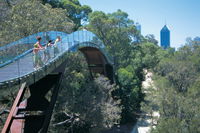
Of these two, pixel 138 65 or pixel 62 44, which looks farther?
pixel 138 65

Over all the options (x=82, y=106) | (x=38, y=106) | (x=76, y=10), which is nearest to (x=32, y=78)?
(x=38, y=106)

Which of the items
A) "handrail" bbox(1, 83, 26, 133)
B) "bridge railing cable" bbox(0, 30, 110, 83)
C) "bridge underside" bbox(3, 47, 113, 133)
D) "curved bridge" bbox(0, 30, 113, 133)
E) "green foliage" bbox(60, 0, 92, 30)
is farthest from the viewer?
"green foliage" bbox(60, 0, 92, 30)

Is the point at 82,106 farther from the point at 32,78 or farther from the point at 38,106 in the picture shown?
the point at 32,78

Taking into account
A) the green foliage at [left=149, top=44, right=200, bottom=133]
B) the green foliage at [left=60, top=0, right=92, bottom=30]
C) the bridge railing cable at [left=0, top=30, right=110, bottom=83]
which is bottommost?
the green foliage at [left=149, top=44, right=200, bottom=133]

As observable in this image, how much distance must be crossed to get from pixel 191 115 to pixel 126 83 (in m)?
10.9

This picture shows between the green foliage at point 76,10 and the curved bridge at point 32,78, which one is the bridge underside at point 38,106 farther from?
the green foliage at point 76,10

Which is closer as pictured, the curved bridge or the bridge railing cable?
the curved bridge

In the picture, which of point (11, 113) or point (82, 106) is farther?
point (82, 106)

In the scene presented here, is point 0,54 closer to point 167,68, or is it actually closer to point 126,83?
point 126,83

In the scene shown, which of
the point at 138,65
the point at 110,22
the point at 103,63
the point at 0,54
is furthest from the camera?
the point at 138,65

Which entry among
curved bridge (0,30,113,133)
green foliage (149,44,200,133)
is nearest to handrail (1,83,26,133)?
curved bridge (0,30,113,133)

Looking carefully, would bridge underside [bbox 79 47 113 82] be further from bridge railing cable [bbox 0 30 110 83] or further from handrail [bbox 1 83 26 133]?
handrail [bbox 1 83 26 133]

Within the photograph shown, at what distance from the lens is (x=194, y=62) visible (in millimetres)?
28688

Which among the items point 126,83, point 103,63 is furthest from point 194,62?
point 103,63
